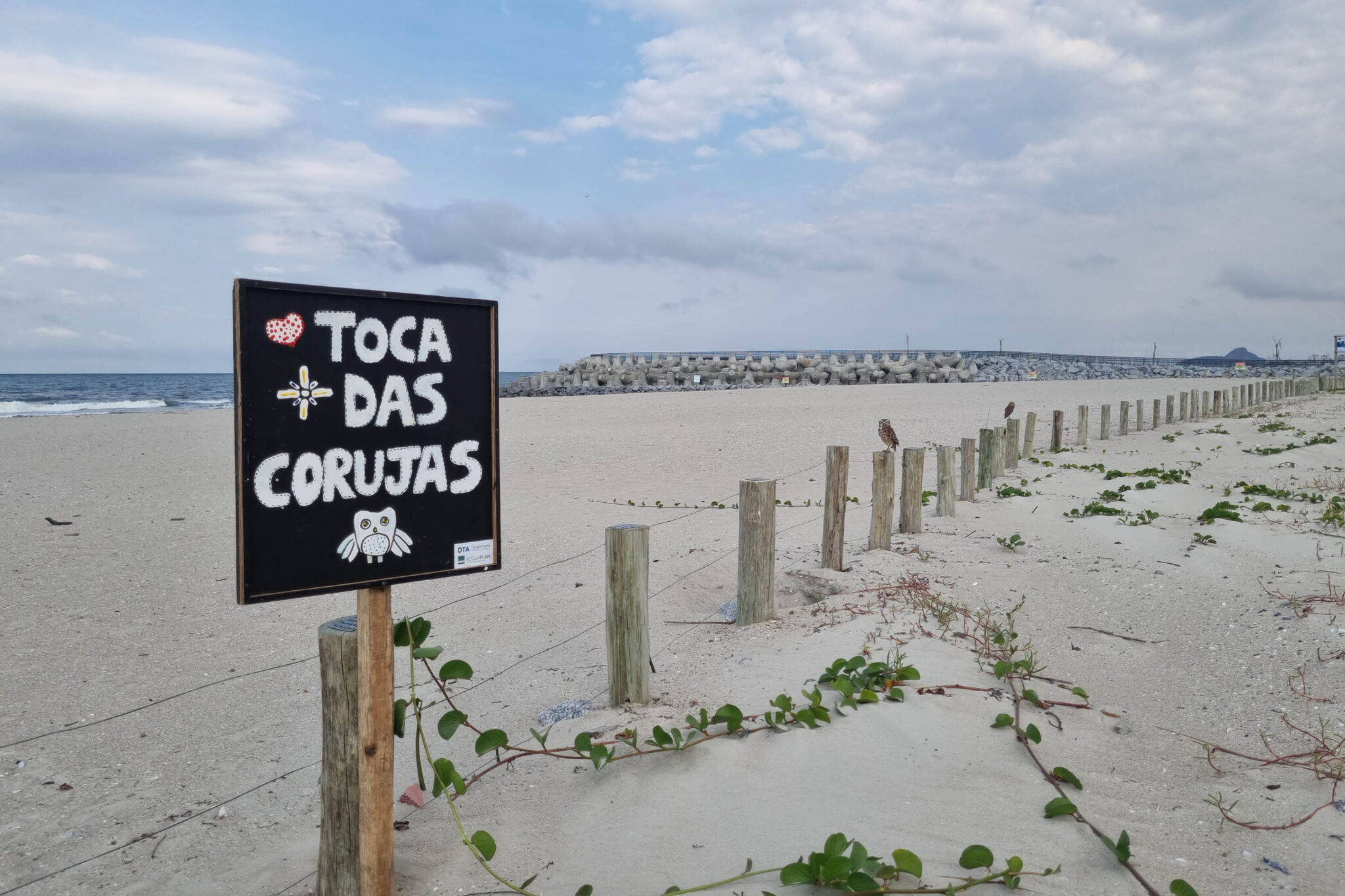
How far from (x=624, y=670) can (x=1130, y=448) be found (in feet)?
45.7

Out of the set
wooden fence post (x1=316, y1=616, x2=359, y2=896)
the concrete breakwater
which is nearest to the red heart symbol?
wooden fence post (x1=316, y1=616, x2=359, y2=896)

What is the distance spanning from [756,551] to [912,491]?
2867 mm

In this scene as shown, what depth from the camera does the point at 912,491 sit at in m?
7.41

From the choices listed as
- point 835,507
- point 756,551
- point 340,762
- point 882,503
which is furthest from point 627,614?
point 882,503

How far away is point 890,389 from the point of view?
3328 centimetres

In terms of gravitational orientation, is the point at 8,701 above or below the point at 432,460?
below

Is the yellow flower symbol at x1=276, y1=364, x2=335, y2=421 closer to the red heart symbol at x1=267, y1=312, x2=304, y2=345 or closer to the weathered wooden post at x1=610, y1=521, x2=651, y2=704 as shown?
the red heart symbol at x1=267, y1=312, x2=304, y2=345

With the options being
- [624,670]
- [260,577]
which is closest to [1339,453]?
[624,670]

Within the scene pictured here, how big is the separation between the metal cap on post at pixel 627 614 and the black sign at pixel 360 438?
1.21 metres

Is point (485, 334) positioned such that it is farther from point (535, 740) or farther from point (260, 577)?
point (535, 740)

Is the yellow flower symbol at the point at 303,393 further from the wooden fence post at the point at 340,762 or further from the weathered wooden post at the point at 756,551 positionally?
the weathered wooden post at the point at 756,551

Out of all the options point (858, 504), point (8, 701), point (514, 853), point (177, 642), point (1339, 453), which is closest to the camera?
point (514, 853)

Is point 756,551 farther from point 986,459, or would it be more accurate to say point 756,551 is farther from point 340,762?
point 986,459

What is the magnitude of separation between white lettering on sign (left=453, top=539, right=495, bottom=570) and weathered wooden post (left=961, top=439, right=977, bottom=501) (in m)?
7.42
